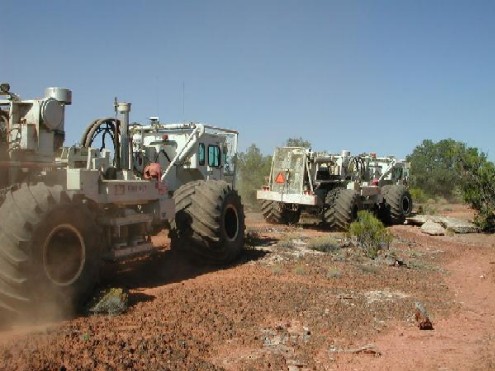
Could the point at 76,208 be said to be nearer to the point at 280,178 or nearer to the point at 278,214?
the point at 280,178

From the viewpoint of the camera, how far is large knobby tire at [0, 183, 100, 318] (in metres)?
5.64

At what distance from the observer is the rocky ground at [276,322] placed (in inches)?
198

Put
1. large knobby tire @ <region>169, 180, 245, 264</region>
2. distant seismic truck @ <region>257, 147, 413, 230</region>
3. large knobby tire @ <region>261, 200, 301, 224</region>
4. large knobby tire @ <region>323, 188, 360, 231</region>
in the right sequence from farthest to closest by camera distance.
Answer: large knobby tire @ <region>261, 200, 301, 224</region> → distant seismic truck @ <region>257, 147, 413, 230</region> → large knobby tire @ <region>323, 188, 360, 231</region> → large knobby tire @ <region>169, 180, 245, 264</region>

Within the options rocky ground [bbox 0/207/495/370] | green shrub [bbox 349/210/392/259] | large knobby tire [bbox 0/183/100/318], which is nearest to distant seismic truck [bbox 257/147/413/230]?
green shrub [bbox 349/210/392/259]

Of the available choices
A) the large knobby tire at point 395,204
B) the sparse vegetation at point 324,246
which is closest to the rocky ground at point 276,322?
the sparse vegetation at point 324,246

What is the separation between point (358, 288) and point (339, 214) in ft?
27.6

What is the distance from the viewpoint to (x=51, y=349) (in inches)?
189

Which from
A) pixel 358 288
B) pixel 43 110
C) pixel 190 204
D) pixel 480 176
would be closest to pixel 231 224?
pixel 190 204

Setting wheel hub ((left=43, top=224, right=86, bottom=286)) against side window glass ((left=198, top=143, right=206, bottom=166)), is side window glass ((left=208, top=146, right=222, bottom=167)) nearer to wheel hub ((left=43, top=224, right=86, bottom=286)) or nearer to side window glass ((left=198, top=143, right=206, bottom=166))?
side window glass ((left=198, top=143, right=206, bottom=166))

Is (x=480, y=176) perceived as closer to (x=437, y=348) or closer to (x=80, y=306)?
(x=437, y=348)

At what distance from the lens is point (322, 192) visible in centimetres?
1817

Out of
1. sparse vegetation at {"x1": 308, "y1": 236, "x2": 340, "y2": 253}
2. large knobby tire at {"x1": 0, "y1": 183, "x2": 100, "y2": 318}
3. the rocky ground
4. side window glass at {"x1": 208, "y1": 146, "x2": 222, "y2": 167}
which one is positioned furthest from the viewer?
sparse vegetation at {"x1": 308, "y1": 236, "x2": 340, "y2": 253}

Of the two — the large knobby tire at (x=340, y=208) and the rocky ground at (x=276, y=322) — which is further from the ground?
the large knobby tire at (x=340, y=208)

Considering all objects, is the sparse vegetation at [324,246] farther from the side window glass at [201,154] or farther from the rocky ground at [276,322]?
the side window glass at [201,154]
